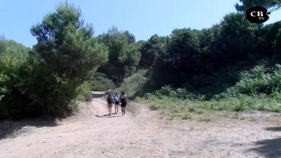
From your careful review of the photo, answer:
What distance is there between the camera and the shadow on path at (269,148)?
8.24 meters

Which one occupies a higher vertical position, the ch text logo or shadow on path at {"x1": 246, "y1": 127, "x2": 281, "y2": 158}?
the ch text logo

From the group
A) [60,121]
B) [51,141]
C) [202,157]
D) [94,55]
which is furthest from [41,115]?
[202,157]

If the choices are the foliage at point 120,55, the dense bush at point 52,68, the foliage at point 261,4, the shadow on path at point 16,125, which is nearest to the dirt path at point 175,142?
the shadow on path at point 16,125

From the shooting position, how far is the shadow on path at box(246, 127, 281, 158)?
8236 millimetres

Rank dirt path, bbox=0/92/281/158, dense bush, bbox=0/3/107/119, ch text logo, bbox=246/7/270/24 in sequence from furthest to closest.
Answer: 1. dense bush, bbox=0/3/107/119
2. ch text logo, bbox=246/7/270/24
3. dirt path, bbox=0/92/281/158

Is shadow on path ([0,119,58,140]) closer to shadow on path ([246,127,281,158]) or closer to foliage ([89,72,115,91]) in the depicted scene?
shadow on path ([246,127,281,158])

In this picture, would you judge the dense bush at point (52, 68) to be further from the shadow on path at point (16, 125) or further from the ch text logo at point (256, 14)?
the ch text logo at point (256, 14)

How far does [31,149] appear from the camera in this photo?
11.9 meters

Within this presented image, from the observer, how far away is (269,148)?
29.5 ft

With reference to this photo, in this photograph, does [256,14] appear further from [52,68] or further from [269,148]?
[52,68]

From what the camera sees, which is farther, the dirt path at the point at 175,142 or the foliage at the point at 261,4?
the foliage at the point at 261,4

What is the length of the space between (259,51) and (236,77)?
6766 mm

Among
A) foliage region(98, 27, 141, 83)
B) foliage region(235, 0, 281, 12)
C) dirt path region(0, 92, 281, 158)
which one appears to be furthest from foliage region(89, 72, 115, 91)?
dirt path region(0, 92, 281, 158)

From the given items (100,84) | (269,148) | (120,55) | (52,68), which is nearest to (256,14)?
(269,148)
